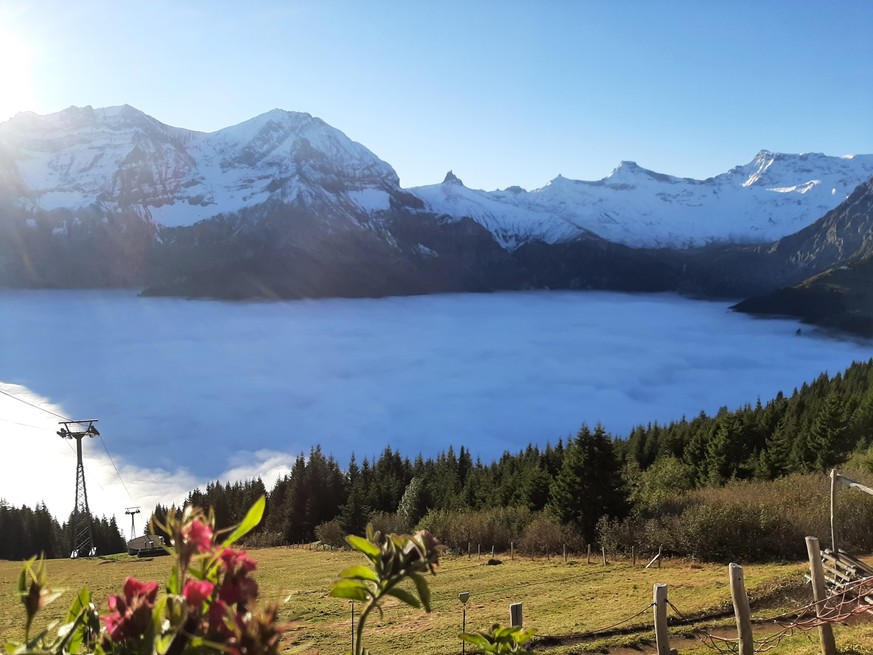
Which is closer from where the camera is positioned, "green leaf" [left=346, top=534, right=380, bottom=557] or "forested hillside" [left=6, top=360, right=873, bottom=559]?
"green leaf" [left=346, top=534, right=380, bottom=557]

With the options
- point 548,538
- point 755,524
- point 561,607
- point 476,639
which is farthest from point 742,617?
point 548,538

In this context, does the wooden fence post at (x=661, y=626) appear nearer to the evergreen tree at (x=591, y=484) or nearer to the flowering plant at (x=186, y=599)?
the flowering plant at (x=186, y=599)

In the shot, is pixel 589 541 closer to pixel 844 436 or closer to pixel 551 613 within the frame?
pixel 551 613

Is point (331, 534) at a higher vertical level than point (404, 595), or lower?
lower

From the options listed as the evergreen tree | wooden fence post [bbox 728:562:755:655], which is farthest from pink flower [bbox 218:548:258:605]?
the evergreen tree

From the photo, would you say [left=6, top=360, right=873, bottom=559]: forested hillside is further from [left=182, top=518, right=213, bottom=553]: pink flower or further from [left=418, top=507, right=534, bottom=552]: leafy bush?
[left=182, top=518, right=213, bottom=553]: pink flower

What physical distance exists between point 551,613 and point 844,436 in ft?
105

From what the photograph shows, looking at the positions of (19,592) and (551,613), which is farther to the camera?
(551,613)

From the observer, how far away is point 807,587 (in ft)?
61.2

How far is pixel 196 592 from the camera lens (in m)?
1.38

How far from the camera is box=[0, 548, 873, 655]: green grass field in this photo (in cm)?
1533

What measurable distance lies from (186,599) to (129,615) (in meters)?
0.22

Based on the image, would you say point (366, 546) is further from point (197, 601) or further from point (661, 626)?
point (661, 626)

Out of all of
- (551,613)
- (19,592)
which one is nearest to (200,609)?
(19,592)
